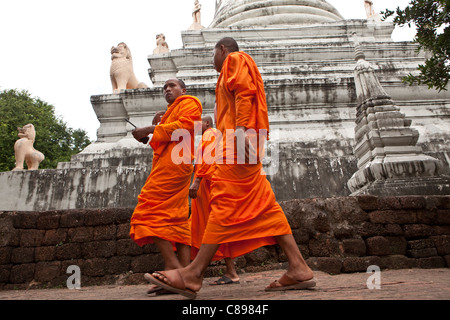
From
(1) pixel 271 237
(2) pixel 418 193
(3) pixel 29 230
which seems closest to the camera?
(1) pixel 271 237

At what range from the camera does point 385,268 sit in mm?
3447

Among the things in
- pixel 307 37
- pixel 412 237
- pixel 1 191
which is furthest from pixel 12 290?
pixel 307 37

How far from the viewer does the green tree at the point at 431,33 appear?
340cm

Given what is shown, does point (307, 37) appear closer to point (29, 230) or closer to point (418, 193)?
point (418, 193)

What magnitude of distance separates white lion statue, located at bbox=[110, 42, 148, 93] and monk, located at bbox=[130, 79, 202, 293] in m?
5.75

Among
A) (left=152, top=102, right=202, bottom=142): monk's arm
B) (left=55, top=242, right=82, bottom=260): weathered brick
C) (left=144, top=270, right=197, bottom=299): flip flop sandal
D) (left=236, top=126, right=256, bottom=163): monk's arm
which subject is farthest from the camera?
(left=55, top=242, right=82, bottom=260): weathered brick

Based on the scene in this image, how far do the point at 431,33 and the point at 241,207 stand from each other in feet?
10.4

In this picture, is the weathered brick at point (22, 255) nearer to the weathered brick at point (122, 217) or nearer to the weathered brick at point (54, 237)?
the weathered brick at point (54, 237)

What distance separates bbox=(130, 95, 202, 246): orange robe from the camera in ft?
8.50

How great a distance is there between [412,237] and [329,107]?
4.42 metres

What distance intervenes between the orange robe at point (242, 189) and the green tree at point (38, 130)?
60.1ft

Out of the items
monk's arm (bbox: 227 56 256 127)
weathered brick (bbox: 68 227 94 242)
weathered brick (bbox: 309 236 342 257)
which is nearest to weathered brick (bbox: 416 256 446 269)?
weathered brick (bbox: 309 236 342 257)

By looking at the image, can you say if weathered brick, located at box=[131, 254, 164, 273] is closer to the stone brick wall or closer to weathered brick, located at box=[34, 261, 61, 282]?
the stone brick wall

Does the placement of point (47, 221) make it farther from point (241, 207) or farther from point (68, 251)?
point (241, 207)
